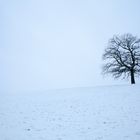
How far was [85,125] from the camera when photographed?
34.3 ft

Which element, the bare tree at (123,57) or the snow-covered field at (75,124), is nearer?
the snow-covered field at (75,124)

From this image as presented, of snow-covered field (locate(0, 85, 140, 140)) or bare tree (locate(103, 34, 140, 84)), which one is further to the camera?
bare tree (locate(103, 34, 140, 84))

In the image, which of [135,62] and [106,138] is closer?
[106,138]

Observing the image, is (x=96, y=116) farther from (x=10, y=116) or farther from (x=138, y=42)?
(x=138, y=42)

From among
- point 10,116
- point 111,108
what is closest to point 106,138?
point 111,108

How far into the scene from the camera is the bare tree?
3066 cm

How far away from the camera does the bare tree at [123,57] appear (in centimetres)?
3066

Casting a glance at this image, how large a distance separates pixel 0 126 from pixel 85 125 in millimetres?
5892

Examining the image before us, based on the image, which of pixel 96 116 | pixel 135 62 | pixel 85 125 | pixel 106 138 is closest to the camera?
pixel 106 138

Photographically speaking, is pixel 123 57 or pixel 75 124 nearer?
pixel 75 124

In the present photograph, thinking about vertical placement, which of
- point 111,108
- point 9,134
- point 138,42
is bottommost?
point 9,134

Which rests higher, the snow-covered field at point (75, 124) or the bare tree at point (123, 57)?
the bare tree at point (123, 57)

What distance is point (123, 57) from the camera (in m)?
31.1

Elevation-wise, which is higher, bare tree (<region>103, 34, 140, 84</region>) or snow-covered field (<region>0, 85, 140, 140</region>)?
bare tree (<region>103, 34, 140, 84</region>)
